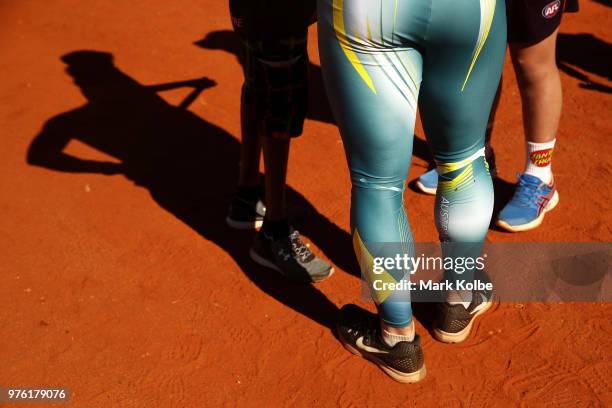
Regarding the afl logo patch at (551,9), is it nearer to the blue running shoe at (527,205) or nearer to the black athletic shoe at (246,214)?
the blue running shoe at (527,205)

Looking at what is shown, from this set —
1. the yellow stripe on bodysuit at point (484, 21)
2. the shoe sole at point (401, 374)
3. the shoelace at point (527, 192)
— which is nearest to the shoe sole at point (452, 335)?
the shoe sole at point (401, 374)

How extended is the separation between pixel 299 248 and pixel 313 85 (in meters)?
1.81

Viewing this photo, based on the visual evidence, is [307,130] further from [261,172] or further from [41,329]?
[41,329]

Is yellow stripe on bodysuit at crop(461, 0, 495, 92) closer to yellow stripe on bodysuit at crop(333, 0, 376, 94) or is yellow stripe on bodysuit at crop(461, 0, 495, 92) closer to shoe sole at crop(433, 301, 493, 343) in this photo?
yellow stripe on bodysuit at crop(333, 0, 376, 94)

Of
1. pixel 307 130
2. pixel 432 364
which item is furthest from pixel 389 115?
pixel 307 130

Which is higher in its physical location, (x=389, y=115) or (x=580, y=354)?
(x=389, y=115)

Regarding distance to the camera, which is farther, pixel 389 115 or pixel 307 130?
pixel 307 130

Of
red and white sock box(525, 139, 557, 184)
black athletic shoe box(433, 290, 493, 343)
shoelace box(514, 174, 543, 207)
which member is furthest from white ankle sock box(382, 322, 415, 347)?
red and white sock box(525, 139, 557, 184)

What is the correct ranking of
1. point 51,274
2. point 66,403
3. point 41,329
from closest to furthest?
point 66,403 → point 41,329 → point 51,274

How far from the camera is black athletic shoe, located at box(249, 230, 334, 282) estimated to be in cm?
301

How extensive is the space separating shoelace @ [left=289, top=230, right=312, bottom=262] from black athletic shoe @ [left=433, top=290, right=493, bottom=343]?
2.18 ft

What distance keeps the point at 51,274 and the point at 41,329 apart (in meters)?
0.35

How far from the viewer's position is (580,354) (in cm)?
261

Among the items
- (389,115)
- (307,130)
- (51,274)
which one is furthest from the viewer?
(307,130)
